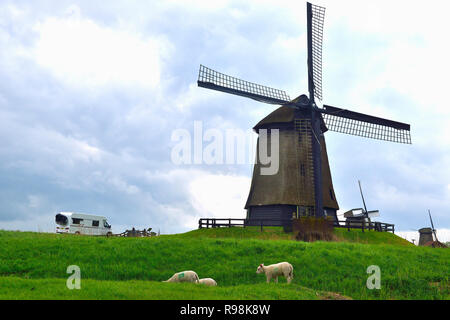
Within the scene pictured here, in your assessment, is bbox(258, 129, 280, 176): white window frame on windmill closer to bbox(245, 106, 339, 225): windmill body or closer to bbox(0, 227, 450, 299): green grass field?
bbox(245, 106, 339, 225): windmill body

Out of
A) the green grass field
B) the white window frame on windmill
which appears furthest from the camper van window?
the white window frame on windmill

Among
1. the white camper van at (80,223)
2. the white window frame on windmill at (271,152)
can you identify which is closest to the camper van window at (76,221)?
the white camper van at (80,223)

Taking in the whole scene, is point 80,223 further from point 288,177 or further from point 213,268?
point 213,268

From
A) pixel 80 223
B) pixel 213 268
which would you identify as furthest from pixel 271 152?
pixel 80 223

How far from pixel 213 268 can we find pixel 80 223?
80.6ft

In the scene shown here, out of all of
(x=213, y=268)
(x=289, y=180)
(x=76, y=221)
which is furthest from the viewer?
(x=76, y=221)

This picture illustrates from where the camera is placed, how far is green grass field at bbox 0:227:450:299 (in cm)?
1195

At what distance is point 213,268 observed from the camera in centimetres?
1752

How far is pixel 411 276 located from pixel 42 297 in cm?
1434

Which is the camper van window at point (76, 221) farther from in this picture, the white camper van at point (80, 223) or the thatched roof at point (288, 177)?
the thatched roof at point (288, 177)

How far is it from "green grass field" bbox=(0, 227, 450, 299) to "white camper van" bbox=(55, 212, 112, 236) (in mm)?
15555
